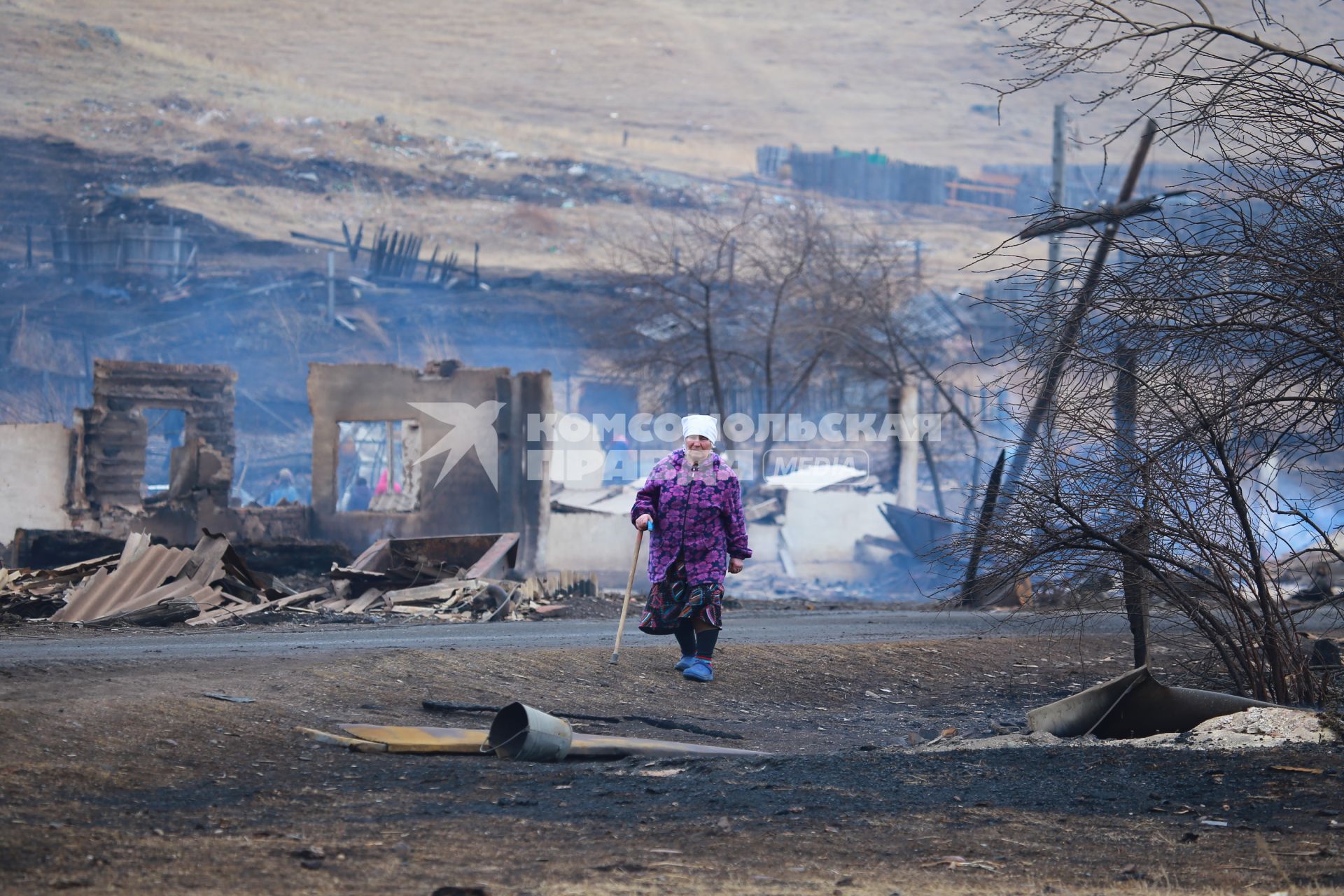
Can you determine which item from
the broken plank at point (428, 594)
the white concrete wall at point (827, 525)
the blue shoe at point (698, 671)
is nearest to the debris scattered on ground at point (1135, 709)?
the blue shoe at point (698, 671)

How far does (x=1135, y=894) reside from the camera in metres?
4.22

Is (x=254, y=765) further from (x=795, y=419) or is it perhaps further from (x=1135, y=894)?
(x=795, y=419)

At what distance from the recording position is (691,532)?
8812 millimetres

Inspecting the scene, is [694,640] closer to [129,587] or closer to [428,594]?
[428,594]

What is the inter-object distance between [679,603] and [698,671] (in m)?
0.56

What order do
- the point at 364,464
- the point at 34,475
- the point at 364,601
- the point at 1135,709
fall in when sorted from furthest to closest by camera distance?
1. the point at 364,464
2. the point at 34,475
3. the point at 364,601
4. the point at 1135,709

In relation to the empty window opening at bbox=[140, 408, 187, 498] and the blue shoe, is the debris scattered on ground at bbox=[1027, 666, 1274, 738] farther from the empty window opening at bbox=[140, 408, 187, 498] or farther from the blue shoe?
the empty window opening at bbox=[140, 408, 187, 498]

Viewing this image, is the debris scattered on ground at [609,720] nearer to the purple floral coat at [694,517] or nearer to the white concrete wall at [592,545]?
the purple floral coat at [694,517]

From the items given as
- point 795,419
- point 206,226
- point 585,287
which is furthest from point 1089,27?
point 206,226

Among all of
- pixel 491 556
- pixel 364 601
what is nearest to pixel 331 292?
pixel 491 556

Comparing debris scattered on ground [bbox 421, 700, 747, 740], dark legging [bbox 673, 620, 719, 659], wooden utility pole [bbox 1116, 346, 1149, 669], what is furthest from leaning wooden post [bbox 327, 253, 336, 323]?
wooden utility pole [bbox 1116, 346, 1149, 669]

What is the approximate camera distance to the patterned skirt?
8781mm

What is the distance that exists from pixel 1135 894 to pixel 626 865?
5.46 feet

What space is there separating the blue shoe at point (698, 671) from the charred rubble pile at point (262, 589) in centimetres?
491
